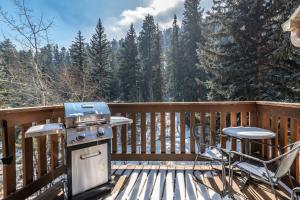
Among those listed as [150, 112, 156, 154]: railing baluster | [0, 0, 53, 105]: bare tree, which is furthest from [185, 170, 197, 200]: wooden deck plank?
[0, 0, 53, 105]: bare tree

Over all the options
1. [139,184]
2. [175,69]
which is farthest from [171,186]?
[175,69]

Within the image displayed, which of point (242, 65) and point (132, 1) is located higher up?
point (132, 1)

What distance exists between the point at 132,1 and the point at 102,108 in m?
14.2

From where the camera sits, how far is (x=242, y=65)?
29.6 ft

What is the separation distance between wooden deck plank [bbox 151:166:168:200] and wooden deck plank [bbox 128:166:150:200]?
171 millimetres

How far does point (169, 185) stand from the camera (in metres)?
2.80

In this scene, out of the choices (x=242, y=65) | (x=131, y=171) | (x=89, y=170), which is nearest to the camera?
(x=89, y=170)

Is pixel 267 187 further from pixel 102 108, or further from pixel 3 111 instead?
pixel 3 111

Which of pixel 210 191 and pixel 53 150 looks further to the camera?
pixel 53 150

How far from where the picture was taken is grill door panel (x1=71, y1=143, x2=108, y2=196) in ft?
7.41

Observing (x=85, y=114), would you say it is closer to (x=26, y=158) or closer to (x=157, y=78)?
(x=26, y=158)

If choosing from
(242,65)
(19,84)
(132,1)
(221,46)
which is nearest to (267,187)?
(242,65)

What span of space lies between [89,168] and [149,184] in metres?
0.87

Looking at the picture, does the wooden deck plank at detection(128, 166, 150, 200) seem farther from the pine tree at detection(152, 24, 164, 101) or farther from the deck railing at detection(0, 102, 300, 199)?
the pine tree at detection(152, 24, 164, 101)
